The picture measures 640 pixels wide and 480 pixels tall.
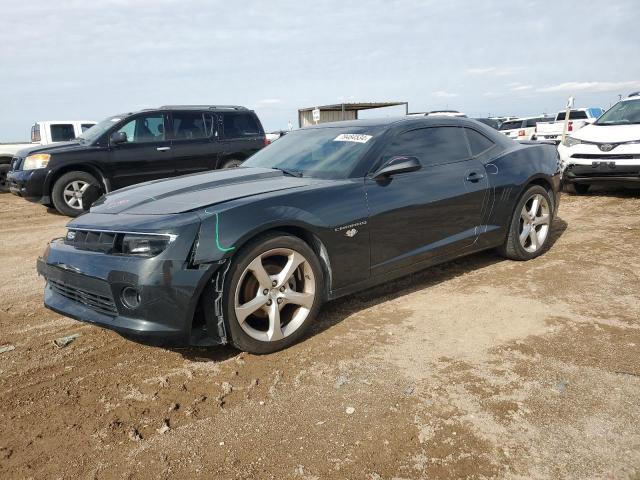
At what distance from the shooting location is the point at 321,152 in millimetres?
4020

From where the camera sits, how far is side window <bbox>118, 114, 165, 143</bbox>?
8680 mm

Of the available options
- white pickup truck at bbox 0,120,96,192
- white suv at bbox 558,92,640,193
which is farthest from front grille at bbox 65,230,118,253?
white pickup truck at bbox 0,120,96,192

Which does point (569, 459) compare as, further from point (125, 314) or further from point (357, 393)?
point (125, 314)

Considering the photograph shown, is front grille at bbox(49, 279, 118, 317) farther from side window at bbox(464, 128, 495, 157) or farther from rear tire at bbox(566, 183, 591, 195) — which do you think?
rear tire at bbox(566, 183, 591, 195)

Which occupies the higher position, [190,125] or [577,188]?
[190,125]

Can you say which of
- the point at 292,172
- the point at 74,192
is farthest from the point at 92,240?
the point at 74,192

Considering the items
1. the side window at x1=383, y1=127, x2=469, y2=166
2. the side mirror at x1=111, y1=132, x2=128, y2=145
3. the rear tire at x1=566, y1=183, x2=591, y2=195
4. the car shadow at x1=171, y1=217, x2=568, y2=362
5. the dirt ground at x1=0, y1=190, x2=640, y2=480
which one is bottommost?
the dirt ground at x1=0, y1=190, x2=640, y2=480

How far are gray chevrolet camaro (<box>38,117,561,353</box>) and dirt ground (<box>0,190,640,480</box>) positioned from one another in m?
0.33

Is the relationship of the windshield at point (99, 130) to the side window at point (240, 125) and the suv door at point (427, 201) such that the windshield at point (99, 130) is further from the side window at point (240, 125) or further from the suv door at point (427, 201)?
the suv door at point (427, 201)

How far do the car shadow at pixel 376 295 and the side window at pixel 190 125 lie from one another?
5.90 meters

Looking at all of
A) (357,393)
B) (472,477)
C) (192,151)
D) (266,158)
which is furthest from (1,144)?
(472,477)

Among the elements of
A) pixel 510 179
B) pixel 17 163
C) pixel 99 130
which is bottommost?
pixel 510 179

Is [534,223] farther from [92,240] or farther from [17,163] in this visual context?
[17,163]

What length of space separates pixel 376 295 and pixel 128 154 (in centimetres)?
603
